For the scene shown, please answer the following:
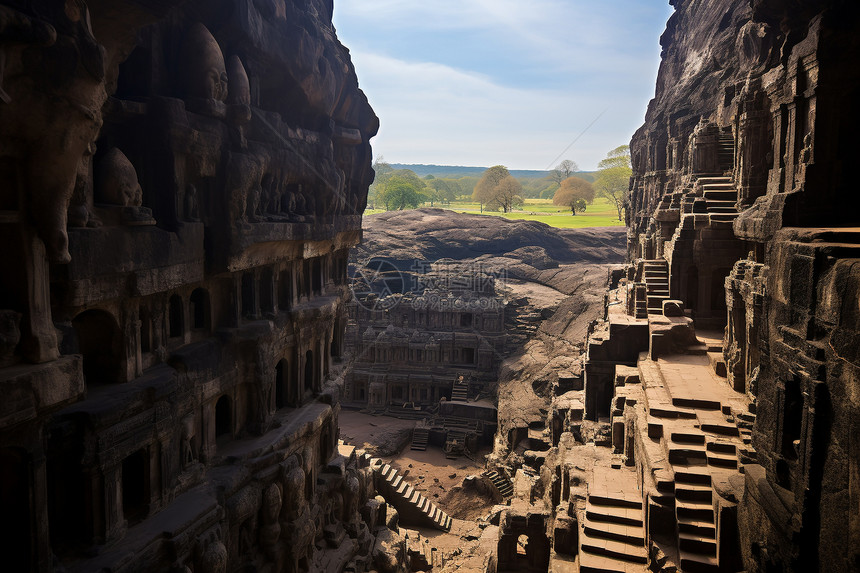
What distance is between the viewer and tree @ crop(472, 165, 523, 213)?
328 ft

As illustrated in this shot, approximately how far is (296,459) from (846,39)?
14962 mm

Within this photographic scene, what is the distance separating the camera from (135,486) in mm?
12414

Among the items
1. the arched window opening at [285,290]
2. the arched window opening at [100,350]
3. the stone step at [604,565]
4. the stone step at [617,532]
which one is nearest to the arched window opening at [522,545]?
the stone step at [617,532]

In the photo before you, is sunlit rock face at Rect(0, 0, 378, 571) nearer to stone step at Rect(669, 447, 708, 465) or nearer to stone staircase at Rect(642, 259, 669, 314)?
stone step at Rect(669, 447, 708, 465)

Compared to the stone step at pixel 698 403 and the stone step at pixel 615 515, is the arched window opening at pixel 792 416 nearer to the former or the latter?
the stone step at pixel 615 515

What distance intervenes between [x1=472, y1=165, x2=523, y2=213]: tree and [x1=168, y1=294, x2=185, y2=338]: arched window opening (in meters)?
87.6

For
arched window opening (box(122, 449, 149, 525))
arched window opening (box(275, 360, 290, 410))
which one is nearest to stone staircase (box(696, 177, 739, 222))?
arched window opening (box(275, 360, 290, 410))

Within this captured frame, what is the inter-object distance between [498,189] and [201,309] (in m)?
88.1

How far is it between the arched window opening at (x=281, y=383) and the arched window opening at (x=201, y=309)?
438 centimetres

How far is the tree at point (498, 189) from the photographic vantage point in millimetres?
100000

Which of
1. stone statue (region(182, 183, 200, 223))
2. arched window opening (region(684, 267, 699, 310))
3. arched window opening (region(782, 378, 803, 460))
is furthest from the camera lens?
arched window opening (region(684, 267, 699, 310))

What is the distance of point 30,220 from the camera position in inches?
334

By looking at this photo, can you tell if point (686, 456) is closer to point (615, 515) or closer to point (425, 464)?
point (615, 515)

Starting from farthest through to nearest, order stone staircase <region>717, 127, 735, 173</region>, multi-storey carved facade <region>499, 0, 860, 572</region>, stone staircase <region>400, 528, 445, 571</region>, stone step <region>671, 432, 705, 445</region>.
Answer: stone staircase <region>717, 127, 735, 173</region> < stone staircase <region>400, 528, 445, 571</region> < stone step <region>671, 432, 705, 445</region> < multi-storey carved facade <region>499, 0, 860, 572</region>
